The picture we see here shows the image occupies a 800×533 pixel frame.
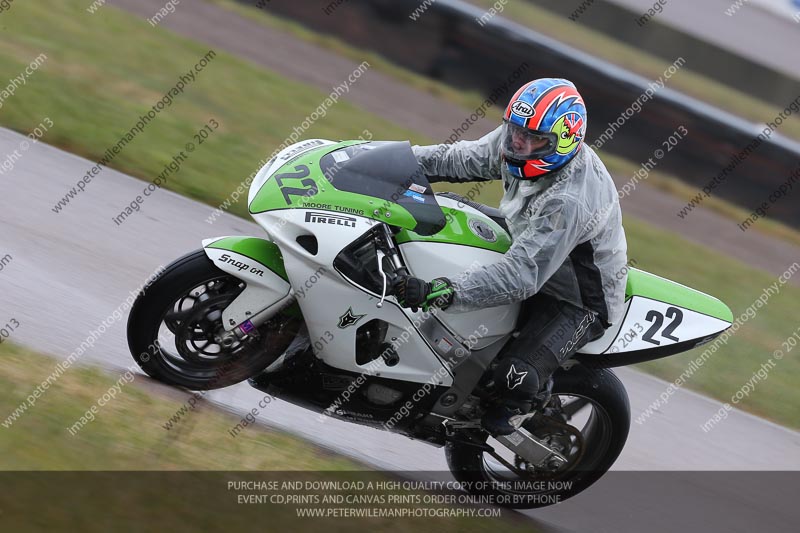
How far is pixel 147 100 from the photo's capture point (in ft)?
31.2

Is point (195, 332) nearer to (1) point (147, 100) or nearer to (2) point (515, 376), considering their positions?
(2) point (515, 376)

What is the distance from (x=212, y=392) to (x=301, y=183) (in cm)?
134

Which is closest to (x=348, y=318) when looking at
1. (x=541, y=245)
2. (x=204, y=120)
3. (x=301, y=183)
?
(x=301, y=183)

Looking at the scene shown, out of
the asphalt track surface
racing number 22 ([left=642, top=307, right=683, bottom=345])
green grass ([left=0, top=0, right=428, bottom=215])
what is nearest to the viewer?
racing number 22 ([left=642, top=307, right=683, bottom=345])

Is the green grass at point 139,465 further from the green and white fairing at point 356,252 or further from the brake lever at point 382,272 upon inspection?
the brake lever at point 382,272

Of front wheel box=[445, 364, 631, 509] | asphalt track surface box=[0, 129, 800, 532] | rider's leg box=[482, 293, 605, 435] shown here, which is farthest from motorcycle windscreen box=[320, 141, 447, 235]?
asphalt track surface box=[0, 129, 800, 532]

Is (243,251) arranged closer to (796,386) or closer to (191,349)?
(191,349)

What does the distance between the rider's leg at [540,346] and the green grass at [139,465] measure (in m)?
0.73

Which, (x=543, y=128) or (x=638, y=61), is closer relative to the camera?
(x=543, y=128)

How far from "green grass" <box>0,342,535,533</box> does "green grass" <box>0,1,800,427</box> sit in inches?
110

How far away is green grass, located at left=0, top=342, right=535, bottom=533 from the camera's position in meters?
3.62

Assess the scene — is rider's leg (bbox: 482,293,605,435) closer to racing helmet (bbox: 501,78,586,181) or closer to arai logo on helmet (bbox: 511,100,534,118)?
racing helmet (bbox: 501,78,586,181)

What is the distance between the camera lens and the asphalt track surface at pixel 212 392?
5.28 m

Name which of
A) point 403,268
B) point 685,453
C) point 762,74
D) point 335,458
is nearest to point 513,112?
point 403,268
